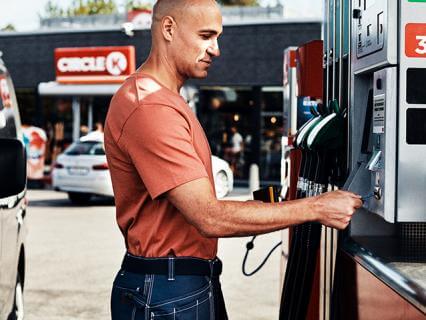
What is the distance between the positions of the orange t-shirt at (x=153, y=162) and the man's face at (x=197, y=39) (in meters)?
0.11

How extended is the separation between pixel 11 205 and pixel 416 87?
2989 mm

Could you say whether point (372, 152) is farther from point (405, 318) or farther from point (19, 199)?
point (19, 199)

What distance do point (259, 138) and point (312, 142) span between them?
18.9 m

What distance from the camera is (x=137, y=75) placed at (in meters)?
2.62

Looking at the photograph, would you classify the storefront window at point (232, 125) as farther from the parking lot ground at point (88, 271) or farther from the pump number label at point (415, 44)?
the pump number label at point (415, 44)

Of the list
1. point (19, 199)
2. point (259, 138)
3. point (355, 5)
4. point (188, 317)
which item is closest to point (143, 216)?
point (188, 317)

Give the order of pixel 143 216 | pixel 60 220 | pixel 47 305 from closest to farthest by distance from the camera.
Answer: pixel 143 216
pixel 47 305
pixel 60 220

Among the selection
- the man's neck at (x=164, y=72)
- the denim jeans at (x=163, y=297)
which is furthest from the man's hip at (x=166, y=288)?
the man's neck at (x=164, y=72)

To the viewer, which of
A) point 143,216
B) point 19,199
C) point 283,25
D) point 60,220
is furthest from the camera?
point 283,25

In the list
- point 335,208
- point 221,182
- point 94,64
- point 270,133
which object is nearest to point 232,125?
point 270,133

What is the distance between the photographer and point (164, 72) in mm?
2633

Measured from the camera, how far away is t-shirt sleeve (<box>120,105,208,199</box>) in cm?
239

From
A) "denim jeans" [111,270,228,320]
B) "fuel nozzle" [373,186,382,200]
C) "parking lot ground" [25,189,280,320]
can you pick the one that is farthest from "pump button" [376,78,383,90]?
"parking lot ground" [25,189,280,320]

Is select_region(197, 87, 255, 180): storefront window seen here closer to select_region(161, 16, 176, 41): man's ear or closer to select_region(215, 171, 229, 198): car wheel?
select_region(215, 171, 229, 198): car wheel
